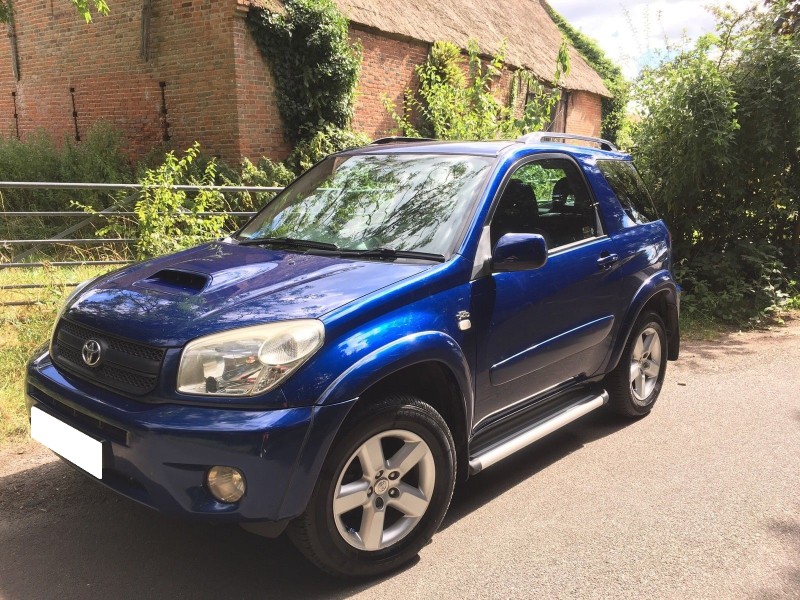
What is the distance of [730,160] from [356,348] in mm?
6918

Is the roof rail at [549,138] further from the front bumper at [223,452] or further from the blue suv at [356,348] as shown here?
the front bumper at [223,452]

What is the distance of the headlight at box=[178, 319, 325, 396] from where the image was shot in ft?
7.88

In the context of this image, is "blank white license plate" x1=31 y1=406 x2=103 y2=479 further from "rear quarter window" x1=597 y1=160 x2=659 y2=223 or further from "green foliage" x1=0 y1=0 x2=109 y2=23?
"green foliage" x1=0 y1=0 x2=109 y2=23

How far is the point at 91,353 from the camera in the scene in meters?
2.69

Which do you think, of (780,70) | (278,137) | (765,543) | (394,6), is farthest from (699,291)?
(394,6)

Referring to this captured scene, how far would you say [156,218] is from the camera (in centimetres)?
632

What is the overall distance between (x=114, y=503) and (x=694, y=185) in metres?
7.43

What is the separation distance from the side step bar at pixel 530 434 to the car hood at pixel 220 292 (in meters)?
0.98

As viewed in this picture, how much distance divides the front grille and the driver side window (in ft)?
5.69

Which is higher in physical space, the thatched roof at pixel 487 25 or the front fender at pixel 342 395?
the thatched roof at pixel 487 25

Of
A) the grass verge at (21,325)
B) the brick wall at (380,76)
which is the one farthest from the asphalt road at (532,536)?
the brick wall at (380,76)

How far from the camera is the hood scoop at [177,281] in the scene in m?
2.88

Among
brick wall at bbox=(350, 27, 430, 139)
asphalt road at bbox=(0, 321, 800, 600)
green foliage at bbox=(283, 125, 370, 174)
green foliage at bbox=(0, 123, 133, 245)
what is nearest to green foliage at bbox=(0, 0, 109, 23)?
green foliage at bbox=(0, 123, 133, 245)

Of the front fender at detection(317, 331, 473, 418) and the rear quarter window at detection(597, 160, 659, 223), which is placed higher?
the rear quarter window at detection(597, 160, 659, 223)
